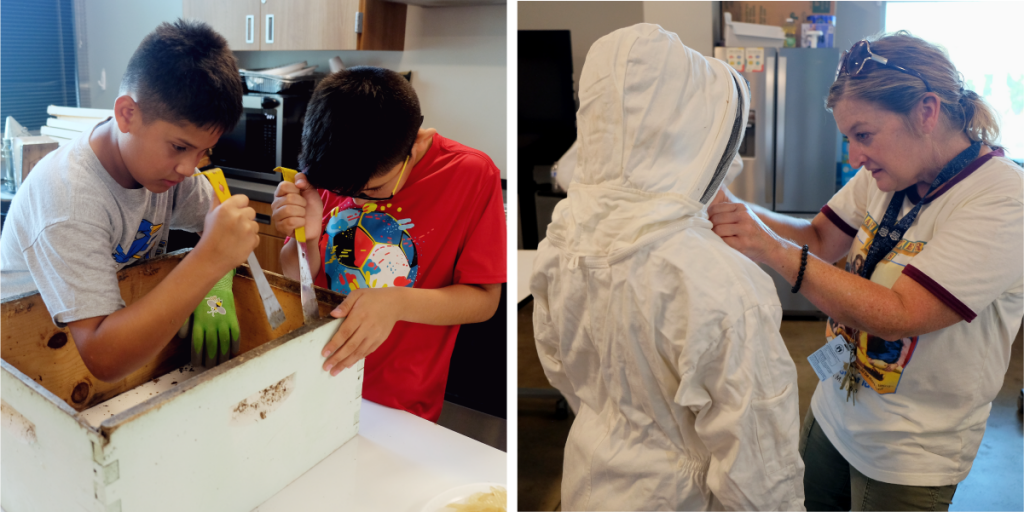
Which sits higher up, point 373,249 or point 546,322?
point 373,249

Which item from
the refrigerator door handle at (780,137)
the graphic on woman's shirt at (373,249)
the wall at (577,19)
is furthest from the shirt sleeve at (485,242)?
the wall at (577,19)

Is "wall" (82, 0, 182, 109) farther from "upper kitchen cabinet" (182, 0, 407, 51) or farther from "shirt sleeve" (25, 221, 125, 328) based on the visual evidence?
"shirt sleeve" (25, 221, 125, 328)

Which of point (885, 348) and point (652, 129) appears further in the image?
point (885, 348)

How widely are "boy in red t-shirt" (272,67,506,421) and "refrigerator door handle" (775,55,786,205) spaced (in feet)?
10.4

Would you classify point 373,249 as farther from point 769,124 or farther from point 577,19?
point 577,19

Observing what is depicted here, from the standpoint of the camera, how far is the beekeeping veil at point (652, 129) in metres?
0.92

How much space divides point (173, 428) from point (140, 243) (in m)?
0.55

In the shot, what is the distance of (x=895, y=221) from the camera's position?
1.27 metres

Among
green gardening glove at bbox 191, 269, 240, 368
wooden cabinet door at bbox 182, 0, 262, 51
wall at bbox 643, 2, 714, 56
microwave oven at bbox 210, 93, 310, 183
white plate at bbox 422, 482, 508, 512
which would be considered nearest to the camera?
white plate at bbox 422, 482, 508, 512

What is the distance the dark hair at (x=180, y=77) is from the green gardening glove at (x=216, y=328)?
0.29 metres

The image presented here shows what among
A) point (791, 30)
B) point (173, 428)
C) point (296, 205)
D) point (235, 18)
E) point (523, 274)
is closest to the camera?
point (173, 428)

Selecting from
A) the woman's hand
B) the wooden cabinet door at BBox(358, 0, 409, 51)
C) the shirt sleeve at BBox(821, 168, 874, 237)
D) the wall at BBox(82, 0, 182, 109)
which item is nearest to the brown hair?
the shirt sleeve at BBox(821, 168, 874, 237)

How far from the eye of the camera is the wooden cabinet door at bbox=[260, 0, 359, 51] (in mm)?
3129

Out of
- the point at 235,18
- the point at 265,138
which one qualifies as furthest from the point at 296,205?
the point at 235,18
